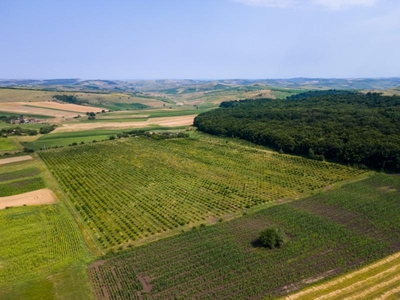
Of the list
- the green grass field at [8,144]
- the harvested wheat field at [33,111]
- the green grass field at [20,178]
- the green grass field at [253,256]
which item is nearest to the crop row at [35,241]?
the green grass field at [253,256]

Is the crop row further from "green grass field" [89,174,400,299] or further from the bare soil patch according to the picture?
the bare soil patch

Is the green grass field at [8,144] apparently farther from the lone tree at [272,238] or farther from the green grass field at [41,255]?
the lone tree at [272,238]

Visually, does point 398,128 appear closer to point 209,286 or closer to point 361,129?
point 361,129

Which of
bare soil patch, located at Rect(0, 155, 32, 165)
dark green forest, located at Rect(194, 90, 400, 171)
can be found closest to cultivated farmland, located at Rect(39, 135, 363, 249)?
bare soil patch, located at Rect(0, 155, 32, 165)

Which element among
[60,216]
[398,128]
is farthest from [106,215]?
[398,128]

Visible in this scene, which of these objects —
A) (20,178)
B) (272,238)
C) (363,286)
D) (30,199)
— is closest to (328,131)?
(272,238)

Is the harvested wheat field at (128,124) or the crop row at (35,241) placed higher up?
the crop row at (35,241)
